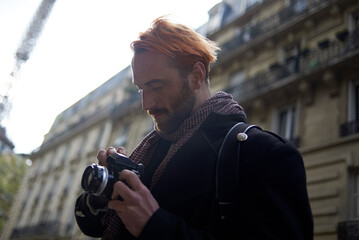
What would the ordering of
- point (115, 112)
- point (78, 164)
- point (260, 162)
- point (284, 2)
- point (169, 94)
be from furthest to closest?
point (78, 164)
point (115, 112)
point (284, 2)
point (169, 94)
point (260, 162)

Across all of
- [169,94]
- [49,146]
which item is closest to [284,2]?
[169,94]

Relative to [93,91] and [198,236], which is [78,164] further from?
[198,236]

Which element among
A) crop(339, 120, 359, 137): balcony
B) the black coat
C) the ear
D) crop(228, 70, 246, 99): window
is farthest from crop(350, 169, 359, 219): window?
the black coat

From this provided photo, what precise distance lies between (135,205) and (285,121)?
11819 millimetres

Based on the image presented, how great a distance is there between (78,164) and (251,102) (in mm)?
16753

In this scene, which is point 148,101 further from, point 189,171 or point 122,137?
point 122,137

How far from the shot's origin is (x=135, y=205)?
1.39 meters

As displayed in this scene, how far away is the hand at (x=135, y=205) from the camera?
4.53ft

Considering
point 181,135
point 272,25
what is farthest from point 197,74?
point 272,25

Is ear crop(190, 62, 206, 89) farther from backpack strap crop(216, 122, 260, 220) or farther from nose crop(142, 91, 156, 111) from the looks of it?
backpack strap crop(216, 122, 260, 220)

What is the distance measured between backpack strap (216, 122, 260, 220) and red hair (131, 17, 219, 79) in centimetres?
47

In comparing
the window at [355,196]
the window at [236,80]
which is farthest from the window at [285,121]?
the window at [236,80]

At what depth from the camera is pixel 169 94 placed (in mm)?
1856

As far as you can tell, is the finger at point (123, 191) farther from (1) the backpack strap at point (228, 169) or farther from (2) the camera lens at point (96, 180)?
(1) the backpack strap at point (228, 169)
